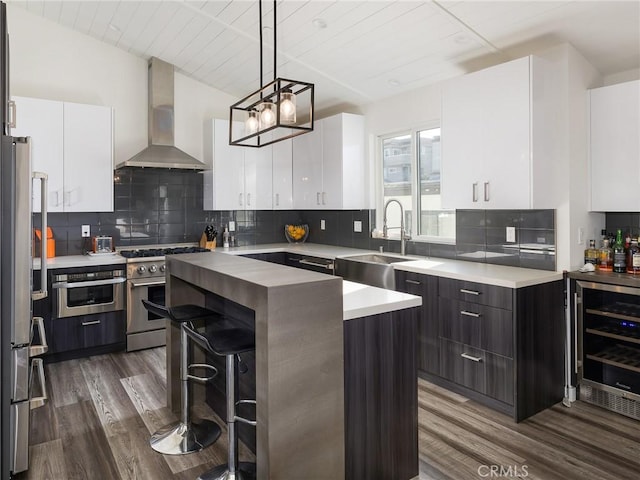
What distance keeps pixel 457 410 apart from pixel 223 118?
411cm

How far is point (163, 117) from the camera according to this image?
480cm

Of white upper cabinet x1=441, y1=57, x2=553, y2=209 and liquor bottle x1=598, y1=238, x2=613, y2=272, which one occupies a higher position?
white upper cabinet x1=441, y1=57, x2=553, y2=209

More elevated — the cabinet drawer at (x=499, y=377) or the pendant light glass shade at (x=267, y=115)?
the pendant light glass shade at (x=267, y=115)

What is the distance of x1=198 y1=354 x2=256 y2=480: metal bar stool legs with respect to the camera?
2.16m

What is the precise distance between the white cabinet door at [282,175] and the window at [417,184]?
124 centimetres

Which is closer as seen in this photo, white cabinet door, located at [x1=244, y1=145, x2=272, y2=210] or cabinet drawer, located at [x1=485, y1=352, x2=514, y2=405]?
cabinet drawer, located at [x1=485, y1=352, x2=514, y2=405]

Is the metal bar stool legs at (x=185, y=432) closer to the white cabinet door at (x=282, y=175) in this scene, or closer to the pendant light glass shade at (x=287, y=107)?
the pendant light glass shade at (x=287, y=107)

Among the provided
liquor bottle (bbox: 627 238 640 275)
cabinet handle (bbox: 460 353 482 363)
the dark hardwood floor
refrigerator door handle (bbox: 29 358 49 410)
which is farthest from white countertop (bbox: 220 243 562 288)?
refrigerator door handle (bbox: 29 358 49 410)

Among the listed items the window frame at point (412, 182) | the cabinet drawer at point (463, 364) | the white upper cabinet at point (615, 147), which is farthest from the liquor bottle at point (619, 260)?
Answer: the window frame at point (412, 182)

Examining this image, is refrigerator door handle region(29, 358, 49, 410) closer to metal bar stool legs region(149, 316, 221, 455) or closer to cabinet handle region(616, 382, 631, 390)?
metal bar stool legs region(149, 316, 221, 455)

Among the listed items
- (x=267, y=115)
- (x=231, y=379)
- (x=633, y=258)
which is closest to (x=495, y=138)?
(x=633, y=258)

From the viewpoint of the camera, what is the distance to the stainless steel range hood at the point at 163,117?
15.3ft

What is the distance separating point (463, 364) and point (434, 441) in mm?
722

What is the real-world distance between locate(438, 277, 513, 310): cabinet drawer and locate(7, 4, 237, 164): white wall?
335 cm
